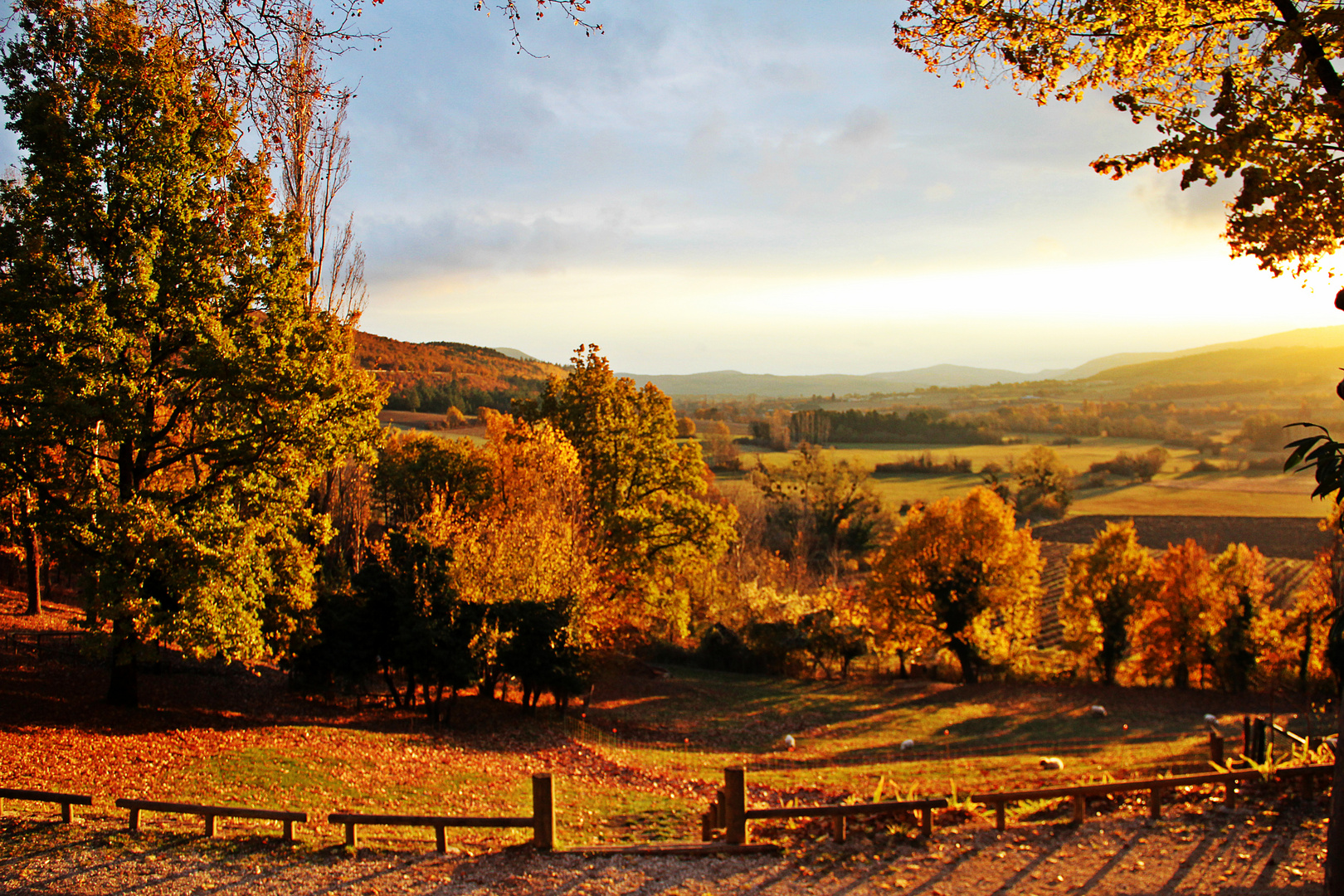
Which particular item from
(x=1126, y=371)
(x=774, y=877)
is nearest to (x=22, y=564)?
(x=774, y=877)

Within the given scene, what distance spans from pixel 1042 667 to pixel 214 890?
4178 centimetres

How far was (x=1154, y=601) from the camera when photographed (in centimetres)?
3922

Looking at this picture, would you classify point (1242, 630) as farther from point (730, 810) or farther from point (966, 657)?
point (730, 810)

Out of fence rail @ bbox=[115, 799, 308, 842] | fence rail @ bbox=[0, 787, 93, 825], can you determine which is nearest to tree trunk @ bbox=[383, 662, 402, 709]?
fence rail @ bbox=[0, 787, 93, 825]

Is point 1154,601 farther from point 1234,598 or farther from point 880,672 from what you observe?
point 880,672

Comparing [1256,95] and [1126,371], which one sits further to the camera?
[1126,371]

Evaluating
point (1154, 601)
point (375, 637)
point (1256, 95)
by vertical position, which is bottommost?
point (1154, 601)

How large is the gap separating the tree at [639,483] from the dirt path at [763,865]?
68.3ft

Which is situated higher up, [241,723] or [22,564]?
[22,564]

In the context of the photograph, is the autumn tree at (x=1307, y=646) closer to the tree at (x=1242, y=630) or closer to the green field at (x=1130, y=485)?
the tree at (x=1242, y=630)

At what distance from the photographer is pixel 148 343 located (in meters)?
16.0

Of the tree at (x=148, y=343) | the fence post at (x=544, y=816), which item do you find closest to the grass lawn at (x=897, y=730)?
the fence post at (x=544, y=816)

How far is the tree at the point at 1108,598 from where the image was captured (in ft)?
132

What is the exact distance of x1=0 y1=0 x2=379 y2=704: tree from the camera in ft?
45.5
